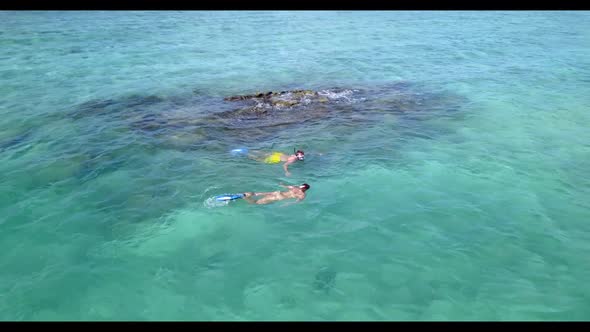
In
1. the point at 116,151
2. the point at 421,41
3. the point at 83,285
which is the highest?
the point at 421,41

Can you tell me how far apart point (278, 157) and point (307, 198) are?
115 inches

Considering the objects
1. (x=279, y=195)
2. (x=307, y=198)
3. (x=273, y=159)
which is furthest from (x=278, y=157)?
(x=307, y=198)

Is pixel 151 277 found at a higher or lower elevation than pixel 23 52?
lower

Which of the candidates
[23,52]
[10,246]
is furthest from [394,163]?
[23,52]

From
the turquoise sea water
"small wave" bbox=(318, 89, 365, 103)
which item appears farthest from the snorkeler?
"small wave" bbox=(318, 89, 365, 103)

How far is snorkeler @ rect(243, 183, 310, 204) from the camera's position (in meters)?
14.7

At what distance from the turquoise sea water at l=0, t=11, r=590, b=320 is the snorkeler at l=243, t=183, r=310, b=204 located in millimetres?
334

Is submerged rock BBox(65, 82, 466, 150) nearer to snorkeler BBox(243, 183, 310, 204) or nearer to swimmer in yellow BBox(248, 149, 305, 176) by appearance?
swimmer in yellow BBox(248, 149, 305, 176)

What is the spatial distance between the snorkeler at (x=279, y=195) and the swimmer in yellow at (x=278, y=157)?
173 cm

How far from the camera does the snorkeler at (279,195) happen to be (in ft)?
48.3

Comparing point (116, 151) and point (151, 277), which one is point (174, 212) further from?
point (116, 151)

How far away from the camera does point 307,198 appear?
15.0 meters
